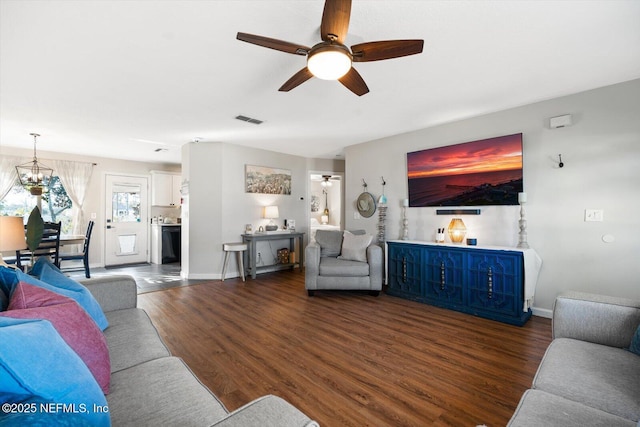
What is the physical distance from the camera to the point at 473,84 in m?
2.83

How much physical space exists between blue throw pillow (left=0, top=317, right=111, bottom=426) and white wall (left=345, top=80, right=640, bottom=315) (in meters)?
3.97

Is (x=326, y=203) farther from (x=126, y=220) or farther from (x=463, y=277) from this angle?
(x=463, y=277)

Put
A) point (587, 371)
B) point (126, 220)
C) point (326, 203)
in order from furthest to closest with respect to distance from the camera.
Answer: point (326, 203)
point (126, 220)
point (587, 371)

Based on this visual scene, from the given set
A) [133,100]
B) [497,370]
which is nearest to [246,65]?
[133,100]

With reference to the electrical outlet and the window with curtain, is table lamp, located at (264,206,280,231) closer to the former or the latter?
the window with curtain

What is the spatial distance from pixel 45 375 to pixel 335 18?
1.84 m

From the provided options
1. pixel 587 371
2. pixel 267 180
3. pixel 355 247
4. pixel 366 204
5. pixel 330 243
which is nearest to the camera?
pixel 587 371

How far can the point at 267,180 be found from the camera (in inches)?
228

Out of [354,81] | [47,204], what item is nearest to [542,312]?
[354,81]

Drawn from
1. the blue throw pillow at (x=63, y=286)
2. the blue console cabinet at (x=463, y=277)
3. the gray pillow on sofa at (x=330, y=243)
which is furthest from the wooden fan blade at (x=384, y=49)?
the gray pillow on sofa at (x=330, y=243)

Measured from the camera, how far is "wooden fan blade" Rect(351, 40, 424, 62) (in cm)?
171

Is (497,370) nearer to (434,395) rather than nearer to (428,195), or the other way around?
(434,395)

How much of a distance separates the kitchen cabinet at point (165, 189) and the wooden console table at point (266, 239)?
10.0 ft

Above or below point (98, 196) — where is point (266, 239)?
below
